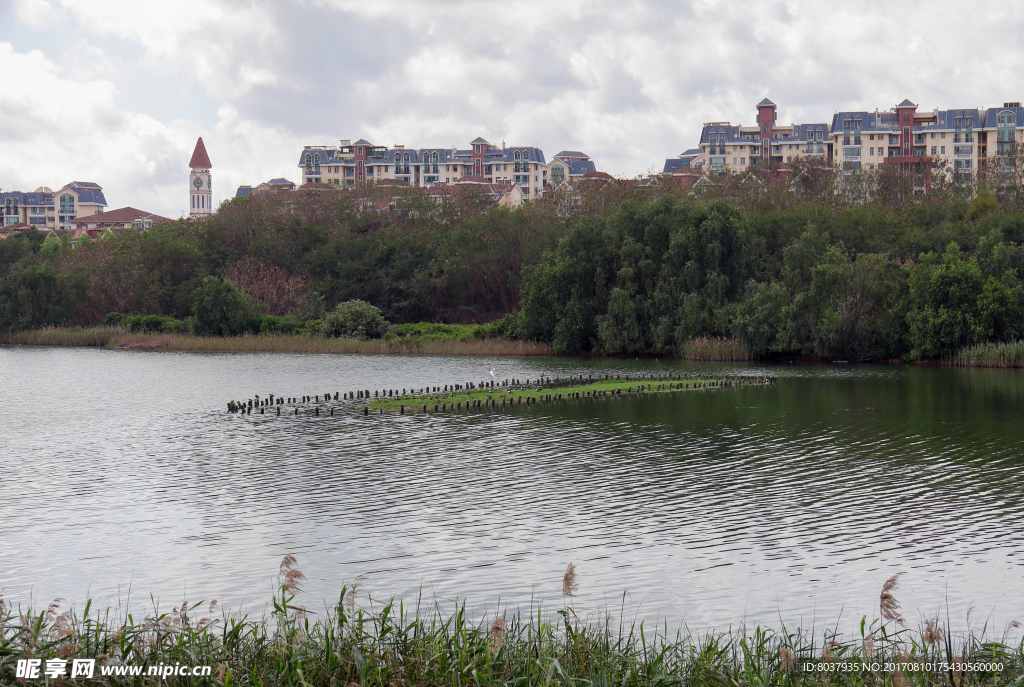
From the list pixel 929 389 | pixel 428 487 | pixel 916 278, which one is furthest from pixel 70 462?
pixel 916 278

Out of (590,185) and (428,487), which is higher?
(590,185)

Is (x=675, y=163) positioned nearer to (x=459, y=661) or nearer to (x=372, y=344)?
(x=372, y=344)

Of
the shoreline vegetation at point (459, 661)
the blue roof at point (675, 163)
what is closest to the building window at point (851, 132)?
the blue roof at point (675, 163)

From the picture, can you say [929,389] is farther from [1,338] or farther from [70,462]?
[1,338]

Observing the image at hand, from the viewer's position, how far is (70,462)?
23.0 meters

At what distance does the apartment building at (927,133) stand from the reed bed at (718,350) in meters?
98.1

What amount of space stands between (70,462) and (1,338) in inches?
2603

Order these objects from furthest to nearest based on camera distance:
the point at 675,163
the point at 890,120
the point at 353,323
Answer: the point at 675,163 → the point at 890,120 → the point at 353,323

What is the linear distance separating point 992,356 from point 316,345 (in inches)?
1628

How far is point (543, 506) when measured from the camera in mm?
18094

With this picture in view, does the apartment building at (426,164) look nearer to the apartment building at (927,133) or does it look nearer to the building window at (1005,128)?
the apartment building at (927,133)

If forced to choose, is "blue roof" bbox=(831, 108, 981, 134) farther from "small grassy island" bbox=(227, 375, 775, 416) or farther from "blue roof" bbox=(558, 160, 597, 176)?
"small grassy island" bbox=(227, 375, 775, 416)

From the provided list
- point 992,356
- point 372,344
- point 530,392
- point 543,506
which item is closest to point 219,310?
point 372,344

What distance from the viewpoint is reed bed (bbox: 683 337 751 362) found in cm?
5953
